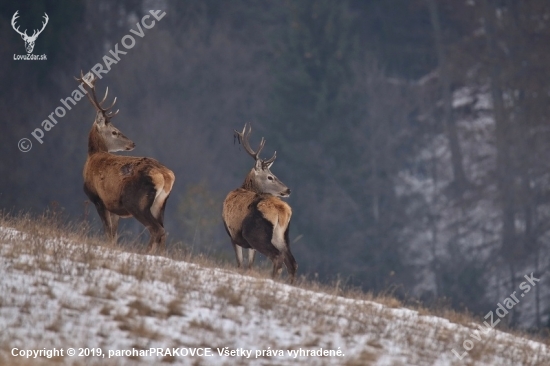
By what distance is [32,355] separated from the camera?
8398 mm

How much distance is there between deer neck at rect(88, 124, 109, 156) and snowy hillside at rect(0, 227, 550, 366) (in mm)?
3061

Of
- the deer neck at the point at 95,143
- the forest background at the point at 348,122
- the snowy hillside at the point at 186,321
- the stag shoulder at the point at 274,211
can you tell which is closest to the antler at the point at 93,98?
the deer neck at the point at 95,143

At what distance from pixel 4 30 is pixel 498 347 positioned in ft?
154

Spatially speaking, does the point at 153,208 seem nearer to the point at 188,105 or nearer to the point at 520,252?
the point at 520,252

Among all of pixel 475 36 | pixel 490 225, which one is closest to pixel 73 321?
pixel 490 225

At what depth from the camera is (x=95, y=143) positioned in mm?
14898

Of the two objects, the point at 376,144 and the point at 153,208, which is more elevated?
the point at 376,144

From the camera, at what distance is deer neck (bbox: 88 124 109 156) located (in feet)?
48.7

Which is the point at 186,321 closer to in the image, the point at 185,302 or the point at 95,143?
the point at 185,302

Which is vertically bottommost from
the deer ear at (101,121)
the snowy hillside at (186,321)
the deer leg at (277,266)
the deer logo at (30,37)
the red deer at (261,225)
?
the snowy hillside at (186,321)

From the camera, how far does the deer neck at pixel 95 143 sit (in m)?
14.8

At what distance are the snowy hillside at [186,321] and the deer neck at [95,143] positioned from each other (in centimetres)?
306

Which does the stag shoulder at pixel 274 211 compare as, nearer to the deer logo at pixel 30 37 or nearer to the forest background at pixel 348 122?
the forest background at pixel 348 122

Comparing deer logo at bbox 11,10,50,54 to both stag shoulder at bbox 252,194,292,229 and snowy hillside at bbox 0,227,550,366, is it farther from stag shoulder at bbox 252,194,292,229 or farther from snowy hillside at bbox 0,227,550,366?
snowy hillside at bbox 0,227,550,366
